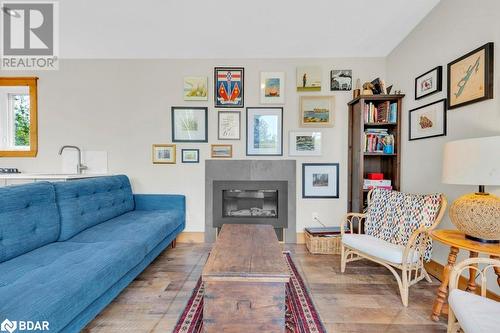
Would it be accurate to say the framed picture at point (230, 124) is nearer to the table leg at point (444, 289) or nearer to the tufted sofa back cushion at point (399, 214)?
the tufted sofa back cushion at point (399, 214)

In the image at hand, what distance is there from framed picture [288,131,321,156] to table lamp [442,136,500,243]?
1688mm

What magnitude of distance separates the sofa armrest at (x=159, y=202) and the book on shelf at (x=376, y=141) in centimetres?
252

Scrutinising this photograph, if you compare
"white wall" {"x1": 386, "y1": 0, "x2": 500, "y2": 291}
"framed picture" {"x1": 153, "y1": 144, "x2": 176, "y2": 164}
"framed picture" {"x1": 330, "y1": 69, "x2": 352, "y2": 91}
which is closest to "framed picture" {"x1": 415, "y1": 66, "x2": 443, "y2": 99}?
"white wall" {"x1": 386, "y1": 0, "x2": 500, "y2": 291}

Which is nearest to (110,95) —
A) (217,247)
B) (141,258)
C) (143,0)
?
(143,0)

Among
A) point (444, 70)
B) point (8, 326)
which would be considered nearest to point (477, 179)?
point (444, 70)

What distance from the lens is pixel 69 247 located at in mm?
1762

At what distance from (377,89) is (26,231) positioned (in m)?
3.73

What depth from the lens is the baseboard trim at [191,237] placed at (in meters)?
3.24

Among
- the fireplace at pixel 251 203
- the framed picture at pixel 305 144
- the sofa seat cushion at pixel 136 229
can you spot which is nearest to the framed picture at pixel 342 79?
the framed picture at pixel 305 144

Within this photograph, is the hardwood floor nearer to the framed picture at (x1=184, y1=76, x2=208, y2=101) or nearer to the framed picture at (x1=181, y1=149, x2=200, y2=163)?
the framed picture at (x1=181, y1=149, x2=200, y2=163)

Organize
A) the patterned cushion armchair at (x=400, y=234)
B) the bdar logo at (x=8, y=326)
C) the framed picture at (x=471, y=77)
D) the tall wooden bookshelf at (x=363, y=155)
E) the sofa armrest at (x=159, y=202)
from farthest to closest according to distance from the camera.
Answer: the sofa armrest at (x=159, y=202), the tall wooden bookshelf at (x=363, y=155), the patterned cushion armchair at (x=400, y=234), the framed picture at (x=471, y=77), the bdar logo at (x=8, y=326)

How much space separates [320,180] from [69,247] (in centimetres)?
283

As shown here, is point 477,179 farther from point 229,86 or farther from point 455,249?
point 229,86

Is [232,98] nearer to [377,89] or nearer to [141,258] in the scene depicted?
[377,89]
